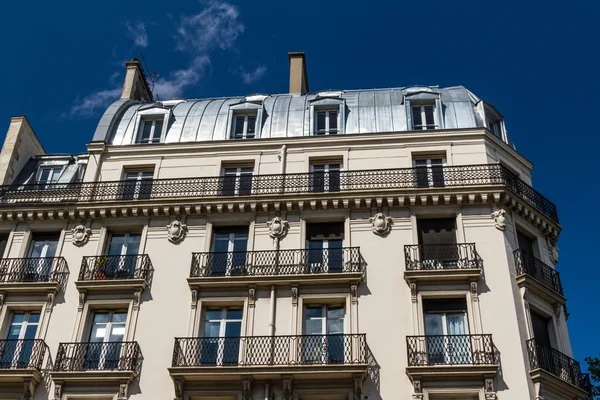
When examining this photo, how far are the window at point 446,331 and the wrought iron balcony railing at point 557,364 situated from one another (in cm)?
185

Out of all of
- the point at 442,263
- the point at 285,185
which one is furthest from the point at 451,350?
the point at 285,185

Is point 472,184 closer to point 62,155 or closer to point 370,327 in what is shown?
point 370,327

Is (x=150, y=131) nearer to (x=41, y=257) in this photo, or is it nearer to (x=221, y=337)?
(x=41, y=257)

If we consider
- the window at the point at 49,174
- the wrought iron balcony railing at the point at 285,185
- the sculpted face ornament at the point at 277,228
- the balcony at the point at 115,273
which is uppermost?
the window at the point at 49,174

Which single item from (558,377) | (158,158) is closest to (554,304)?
(558,377)

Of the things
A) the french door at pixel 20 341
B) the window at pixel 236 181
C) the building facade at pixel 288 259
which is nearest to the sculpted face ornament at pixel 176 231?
the building facade at pixel 288 259

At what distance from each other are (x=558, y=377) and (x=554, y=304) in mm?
3009

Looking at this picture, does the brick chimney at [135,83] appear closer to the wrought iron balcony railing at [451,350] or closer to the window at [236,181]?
the window at [236,181]

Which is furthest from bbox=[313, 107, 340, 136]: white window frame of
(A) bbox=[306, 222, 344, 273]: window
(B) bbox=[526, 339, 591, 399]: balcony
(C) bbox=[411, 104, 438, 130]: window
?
(B) bbox=[526, 339, 591, 399]: balcony

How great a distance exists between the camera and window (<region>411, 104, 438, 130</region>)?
26328 millimetres

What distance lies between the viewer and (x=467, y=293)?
21.6 meters

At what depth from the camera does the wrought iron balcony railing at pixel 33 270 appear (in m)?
23.6

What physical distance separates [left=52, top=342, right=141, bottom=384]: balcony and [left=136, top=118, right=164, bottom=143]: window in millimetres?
8789

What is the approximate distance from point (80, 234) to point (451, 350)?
12861mm
